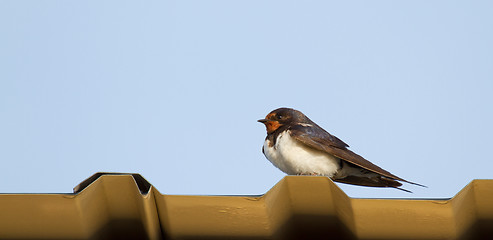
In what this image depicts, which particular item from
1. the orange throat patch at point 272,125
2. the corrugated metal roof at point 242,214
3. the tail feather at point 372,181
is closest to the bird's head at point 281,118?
the orange throat patch at point 272,125

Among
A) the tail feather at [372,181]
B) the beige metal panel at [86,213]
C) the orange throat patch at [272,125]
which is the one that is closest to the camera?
the beige metal panel at [86,213]

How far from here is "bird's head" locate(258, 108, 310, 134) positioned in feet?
14.7

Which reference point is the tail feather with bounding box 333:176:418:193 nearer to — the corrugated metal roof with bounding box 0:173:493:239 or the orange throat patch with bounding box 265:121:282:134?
the orange throat patch with bounding box 265:121:282:134

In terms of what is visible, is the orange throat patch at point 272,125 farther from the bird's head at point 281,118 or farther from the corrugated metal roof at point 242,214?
the corrugated metal roof at point 242,214

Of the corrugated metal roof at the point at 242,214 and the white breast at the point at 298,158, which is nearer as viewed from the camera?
the corrugated metal roof at the point at 242,214

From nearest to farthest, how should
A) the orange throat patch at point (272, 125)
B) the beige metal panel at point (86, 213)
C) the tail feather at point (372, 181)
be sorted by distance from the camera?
the beige metal panel at point (86, 213) → the tail feather at point (372, 181) → the orange throat patch at point (272, 125)

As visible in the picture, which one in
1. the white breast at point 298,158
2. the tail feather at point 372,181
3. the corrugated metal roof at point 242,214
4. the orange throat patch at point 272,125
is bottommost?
the tail feather at point 372,181

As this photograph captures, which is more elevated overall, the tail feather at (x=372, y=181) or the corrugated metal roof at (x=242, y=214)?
the corrugated metal roof at (x=242, y=214)

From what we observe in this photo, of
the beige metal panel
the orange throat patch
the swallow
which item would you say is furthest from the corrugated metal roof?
the orange throat patch

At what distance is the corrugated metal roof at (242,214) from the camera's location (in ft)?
6.12

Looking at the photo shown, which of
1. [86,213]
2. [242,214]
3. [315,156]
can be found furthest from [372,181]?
[86,213]

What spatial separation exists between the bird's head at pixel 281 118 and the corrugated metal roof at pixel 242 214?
8.21 feet

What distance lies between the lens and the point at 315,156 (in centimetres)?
414

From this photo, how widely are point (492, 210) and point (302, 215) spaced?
1.71ft
